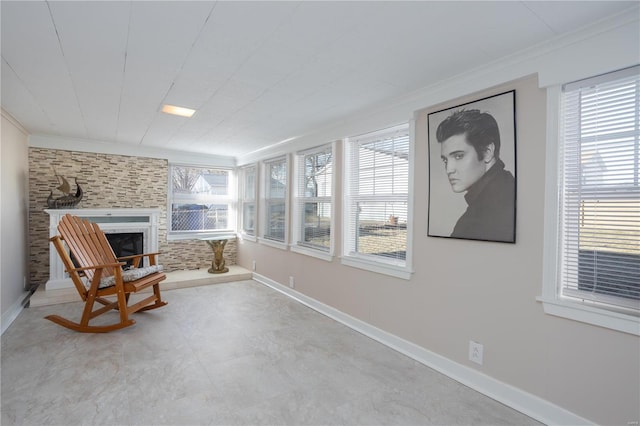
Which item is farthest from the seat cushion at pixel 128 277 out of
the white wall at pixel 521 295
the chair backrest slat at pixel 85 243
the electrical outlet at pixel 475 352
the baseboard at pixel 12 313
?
the electrical outlet at pixel 475 352

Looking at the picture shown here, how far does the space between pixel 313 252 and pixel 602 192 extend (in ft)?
8.94

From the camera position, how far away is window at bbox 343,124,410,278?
277 centimetres

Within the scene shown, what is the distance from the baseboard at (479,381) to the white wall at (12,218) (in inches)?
138

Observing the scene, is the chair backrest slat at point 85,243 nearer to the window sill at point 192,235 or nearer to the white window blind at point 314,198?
the window sill at point 192,235

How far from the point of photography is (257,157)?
16.9 feet

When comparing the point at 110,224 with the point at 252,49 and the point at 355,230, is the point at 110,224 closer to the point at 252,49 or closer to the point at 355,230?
the point at 355,230

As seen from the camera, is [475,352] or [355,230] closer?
[475,352]

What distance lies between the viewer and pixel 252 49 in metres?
1.86

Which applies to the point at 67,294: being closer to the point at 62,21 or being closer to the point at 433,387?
the point at 62,21

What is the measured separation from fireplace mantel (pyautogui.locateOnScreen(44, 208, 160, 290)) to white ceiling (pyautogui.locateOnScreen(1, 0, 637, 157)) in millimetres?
1602

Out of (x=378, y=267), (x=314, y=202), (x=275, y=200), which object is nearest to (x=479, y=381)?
(x=378, y=267)

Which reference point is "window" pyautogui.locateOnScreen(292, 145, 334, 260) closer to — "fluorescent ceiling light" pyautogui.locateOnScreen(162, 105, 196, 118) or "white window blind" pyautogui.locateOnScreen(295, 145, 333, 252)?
"white window blind" pyautogui.locateOnScreen(295, 145, 333, 252)

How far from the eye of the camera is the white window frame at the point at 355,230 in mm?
2604

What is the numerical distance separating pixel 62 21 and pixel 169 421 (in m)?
2.23
